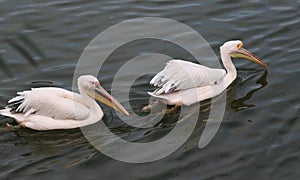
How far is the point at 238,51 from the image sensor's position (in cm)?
813

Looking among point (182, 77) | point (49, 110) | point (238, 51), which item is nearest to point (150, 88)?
point (182, 77)

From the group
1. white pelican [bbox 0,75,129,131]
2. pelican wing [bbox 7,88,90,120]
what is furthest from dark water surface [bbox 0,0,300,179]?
pelican wing [bbox 7,88,90,120]

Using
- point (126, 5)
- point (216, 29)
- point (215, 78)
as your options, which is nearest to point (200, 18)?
point (216, 29)

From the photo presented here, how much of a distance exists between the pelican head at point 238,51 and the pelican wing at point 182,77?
1.73 feet

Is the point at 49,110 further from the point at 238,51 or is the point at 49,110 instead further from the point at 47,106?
the point at 238,51

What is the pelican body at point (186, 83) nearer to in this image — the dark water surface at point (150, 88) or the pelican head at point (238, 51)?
the dark water surface at point (150, 88)

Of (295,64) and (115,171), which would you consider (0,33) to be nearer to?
(115,171)

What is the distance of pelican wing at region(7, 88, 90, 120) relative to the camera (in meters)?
7.02

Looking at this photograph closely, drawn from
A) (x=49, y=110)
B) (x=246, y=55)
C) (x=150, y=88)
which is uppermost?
(x=49, y=110)

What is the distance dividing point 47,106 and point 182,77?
1726 mm

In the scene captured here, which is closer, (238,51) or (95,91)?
(95,91)

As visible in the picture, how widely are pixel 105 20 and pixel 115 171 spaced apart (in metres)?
3.77

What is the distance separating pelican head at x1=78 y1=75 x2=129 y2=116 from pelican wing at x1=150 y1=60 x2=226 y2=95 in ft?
1.86

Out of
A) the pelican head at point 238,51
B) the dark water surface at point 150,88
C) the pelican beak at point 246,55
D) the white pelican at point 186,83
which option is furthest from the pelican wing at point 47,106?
the pelican beak at point 246,55
